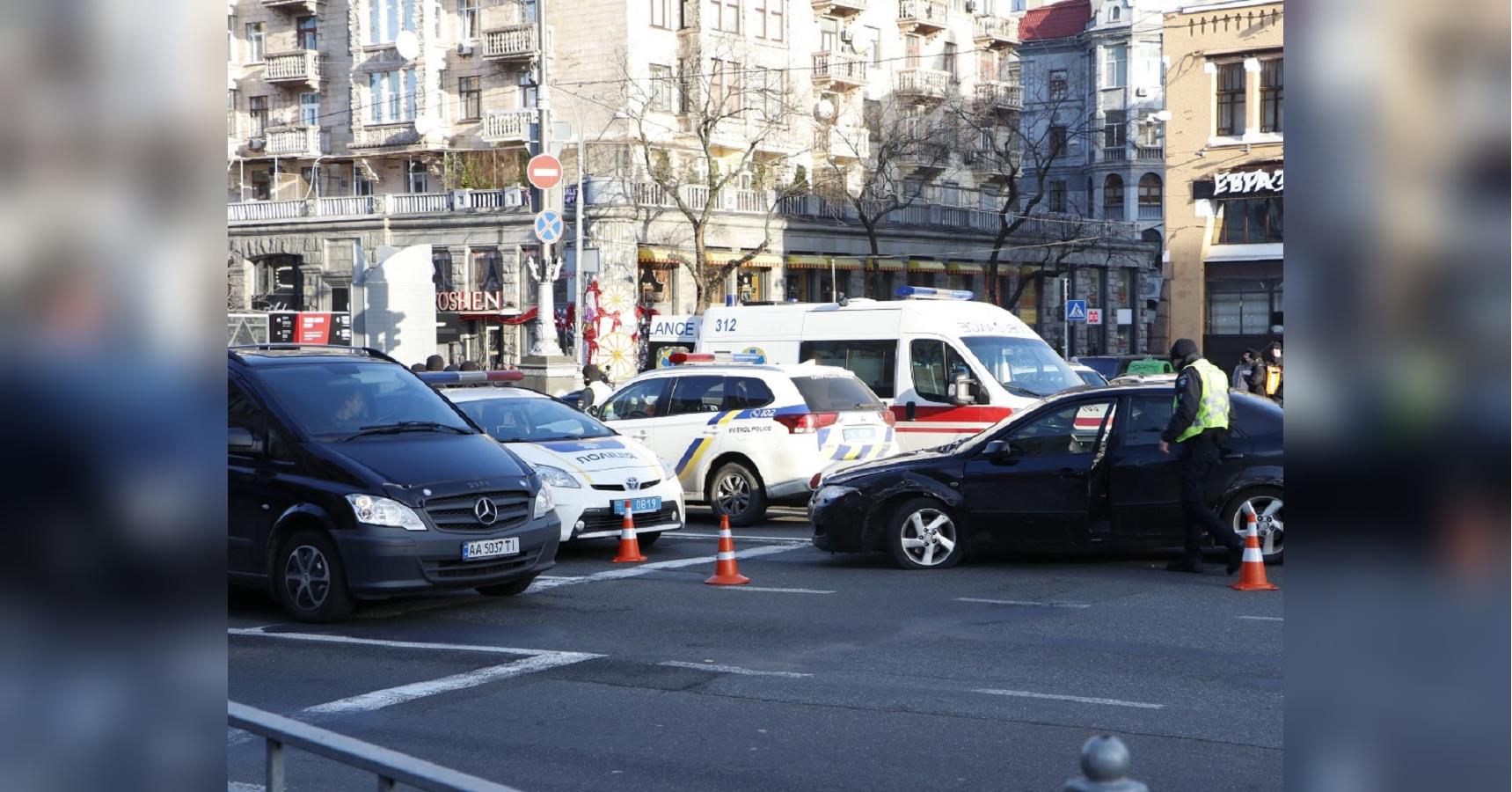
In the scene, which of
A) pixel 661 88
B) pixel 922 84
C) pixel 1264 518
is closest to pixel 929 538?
pixel 1264 518

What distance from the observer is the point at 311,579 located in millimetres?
11469

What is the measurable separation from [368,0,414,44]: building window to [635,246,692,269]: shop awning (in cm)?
1258

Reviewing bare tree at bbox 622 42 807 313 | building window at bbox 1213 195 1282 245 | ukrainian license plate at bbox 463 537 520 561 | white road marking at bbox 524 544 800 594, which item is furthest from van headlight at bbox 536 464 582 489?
building window at bbox 1213 195 1282 245

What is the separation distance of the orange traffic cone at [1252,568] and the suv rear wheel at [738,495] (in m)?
6.74

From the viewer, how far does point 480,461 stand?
11984mm

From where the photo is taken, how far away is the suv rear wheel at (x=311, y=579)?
11.3m

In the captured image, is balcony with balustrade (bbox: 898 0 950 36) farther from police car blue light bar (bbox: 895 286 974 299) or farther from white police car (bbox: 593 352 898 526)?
white police car (bbox: 593 352 898 526)

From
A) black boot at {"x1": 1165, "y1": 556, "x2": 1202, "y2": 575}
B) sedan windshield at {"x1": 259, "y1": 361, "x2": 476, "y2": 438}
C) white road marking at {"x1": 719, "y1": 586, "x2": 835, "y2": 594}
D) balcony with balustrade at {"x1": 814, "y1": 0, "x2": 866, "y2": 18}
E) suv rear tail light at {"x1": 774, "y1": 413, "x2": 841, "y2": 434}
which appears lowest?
white road marking at {"x1": 719, "y1": 586, "x2": 835, "y2": 594}

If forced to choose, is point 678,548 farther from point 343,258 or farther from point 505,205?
point 343,258

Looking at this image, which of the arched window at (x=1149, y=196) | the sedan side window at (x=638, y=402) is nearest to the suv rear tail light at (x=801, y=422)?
the sedan side window at (x=638, y=402)

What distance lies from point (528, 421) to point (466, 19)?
41.2 m

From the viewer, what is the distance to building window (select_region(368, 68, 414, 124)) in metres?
55.6
